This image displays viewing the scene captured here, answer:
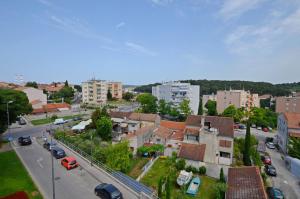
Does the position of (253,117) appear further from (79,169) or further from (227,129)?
(79,169)

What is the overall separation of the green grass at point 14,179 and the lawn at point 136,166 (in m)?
12.1

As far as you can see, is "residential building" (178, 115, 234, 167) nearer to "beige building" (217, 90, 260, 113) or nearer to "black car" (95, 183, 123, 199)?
"black car" (95, 183, 123, 199)

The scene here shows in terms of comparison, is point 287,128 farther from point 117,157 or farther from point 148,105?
point 148,105

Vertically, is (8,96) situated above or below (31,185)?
above

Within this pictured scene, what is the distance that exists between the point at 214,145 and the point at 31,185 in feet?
89.1

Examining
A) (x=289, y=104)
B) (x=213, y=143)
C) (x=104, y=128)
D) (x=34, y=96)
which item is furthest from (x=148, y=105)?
(x=289, y=104)

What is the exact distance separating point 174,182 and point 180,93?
2289 inches

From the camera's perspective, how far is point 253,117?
7075cm

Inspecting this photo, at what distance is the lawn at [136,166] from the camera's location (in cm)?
2883

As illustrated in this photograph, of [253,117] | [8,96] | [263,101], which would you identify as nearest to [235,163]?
[253,117]

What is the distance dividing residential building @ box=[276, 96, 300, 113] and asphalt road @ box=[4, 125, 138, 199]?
87957mm

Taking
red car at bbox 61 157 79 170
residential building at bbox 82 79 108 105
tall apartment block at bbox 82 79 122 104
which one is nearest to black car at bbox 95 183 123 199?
red car at bbox 61 157 79 170

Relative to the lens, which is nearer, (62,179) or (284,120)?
(62,179)

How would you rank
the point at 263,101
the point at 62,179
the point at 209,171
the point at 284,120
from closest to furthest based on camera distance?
the point at 62,179, the point at 209,171, the point at 284,120, the point at 263,101
